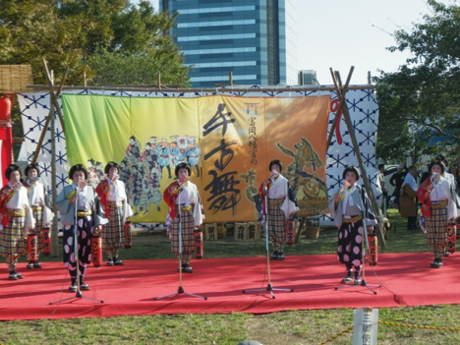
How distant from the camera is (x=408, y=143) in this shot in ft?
55.0

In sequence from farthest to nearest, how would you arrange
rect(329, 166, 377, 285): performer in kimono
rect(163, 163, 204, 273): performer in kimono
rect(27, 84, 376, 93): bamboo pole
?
rect(27, 84, 376, 93): bamboo pole → rect(163, 163, 204, 273): performer in kimono → rect(329, 166, 377, 285): performer in kimono

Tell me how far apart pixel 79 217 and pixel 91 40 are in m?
15.8

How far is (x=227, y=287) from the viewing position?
8.34m

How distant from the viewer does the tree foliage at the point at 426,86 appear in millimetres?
15070

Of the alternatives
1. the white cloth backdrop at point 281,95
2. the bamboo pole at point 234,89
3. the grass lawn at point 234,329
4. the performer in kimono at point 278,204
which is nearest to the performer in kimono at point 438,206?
the performer in kimono at point 278,204

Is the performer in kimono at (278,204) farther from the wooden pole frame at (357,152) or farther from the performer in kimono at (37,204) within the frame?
the performer in kimono at (37,204)

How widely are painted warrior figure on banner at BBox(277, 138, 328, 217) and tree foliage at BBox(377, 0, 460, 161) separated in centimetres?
474

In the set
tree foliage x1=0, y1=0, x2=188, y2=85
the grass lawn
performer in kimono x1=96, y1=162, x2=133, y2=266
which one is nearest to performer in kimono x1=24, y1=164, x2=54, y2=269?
performer in kimono x1=96, y1=162, x2=133, y2=266

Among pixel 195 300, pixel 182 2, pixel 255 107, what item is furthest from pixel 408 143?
pixel 182 2

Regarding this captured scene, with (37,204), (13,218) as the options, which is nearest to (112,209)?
(37,204)

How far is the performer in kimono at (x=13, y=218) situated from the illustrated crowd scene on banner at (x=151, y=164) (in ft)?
9.22

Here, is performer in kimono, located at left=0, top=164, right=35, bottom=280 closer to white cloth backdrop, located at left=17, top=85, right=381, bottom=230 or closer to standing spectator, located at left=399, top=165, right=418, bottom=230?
white cloth backdrop, located at left=17, top=85, right=381, bottom=230

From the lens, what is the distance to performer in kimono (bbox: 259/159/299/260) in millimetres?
10383

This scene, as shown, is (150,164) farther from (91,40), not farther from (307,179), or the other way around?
(91,40)
